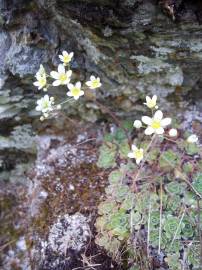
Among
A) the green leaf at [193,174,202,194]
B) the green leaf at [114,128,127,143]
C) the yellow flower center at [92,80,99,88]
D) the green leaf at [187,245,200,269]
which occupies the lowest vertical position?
the green leaf at [187,245,200,269]

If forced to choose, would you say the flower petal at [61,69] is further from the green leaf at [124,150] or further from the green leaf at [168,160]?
the green leaf at [168,160]

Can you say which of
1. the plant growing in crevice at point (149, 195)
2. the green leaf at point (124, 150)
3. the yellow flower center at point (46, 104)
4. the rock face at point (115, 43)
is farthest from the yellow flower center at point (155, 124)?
the yellow flower center at point (46, 104)

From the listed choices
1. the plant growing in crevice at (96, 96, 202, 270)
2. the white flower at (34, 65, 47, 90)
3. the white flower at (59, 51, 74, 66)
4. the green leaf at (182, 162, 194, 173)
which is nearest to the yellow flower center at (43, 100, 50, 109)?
the white flower at (34, 65, 47, 90)

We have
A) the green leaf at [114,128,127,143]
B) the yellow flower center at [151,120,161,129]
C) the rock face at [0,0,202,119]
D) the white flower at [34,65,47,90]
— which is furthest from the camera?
the green leaf at [114,128,127,143]

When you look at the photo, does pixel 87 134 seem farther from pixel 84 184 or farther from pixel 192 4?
pixel 192 4

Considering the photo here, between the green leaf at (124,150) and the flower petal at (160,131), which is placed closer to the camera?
the flower petal at (160,131)

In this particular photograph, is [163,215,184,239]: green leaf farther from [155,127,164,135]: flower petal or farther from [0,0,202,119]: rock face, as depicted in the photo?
[0,0,202,119]: rock face

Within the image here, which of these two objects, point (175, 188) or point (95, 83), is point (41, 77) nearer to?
point (95, 83)

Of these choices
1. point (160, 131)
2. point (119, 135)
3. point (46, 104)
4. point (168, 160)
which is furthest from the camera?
point (119, 135)

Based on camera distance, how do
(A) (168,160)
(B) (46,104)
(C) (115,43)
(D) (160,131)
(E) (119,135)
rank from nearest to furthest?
1. (D) (160,131)
2. (C) (115,43)
3. (B) (46,104)
4. (A) (168,160)
5. (E) (119,135)

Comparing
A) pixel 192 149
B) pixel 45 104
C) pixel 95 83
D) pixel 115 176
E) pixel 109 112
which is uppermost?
pixel 95 83

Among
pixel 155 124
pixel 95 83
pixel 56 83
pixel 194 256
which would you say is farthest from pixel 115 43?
pixel 194 256
